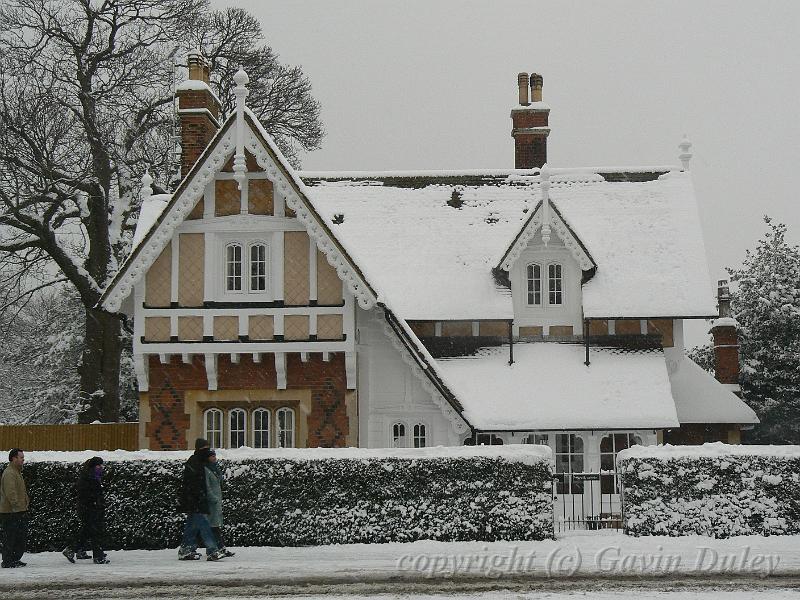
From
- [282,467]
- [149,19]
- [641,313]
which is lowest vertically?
[282,467]

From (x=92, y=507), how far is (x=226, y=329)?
6876mm

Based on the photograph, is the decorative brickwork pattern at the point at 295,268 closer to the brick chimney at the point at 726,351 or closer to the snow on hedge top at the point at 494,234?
the snow on hedge top at the point at 494,234

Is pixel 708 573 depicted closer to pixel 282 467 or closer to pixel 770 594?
pixel 770 594

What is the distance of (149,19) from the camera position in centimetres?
3928

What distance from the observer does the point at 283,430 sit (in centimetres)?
2458

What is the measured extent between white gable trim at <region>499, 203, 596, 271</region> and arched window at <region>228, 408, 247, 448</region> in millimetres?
7247

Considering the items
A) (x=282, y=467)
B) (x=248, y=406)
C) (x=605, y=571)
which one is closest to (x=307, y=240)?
(x=248, y=406)

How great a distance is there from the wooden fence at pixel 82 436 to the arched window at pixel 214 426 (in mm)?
7082

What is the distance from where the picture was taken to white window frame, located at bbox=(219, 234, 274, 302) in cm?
2422

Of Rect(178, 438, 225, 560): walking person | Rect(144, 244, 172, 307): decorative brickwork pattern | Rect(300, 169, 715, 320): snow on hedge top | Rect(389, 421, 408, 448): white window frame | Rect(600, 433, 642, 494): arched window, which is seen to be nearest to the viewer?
Rect(178, 438, 225, 560): walking person

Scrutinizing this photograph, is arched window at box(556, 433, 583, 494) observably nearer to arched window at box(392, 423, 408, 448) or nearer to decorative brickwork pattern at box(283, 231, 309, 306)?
arched window at box(392, 423, 408, 448)

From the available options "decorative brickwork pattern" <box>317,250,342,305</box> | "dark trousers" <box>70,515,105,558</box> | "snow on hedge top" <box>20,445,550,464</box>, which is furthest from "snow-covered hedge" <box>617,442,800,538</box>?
"dark trousers" <box>70,515,105,558</box>

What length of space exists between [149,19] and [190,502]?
85.0 ft

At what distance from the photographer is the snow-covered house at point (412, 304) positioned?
78.5 ft
